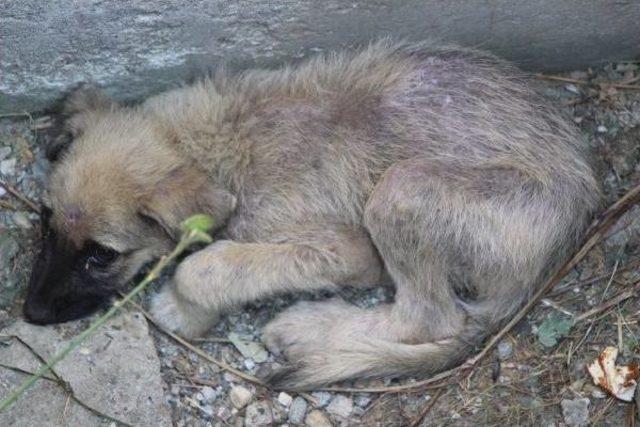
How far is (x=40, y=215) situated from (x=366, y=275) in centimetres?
148

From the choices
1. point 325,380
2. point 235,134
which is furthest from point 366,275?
point 235,134

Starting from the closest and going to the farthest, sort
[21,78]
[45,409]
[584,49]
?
1. [45,409]
2. [21,78]
3. [584,49]

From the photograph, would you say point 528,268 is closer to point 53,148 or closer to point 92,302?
point 92,302

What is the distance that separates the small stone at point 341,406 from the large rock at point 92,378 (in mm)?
A: 700

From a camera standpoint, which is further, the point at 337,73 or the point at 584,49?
the point at 584,49

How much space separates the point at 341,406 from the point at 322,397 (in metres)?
0.09

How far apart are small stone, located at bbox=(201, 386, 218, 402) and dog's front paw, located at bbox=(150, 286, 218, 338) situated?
259mm

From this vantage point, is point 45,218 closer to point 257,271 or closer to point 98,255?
point 98,255

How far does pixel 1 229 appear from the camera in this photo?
171 inches

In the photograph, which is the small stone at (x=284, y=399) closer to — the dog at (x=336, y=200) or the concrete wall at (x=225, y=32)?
the dog at (x=336, y=200)

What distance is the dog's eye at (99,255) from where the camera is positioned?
4.04 metres

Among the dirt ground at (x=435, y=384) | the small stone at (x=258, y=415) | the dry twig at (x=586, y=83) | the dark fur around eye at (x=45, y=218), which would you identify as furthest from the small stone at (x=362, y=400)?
the dry twig at (x=586, y=83)

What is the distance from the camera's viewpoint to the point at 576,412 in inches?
158

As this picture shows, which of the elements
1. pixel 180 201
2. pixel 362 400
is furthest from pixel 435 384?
pixel 180 201
